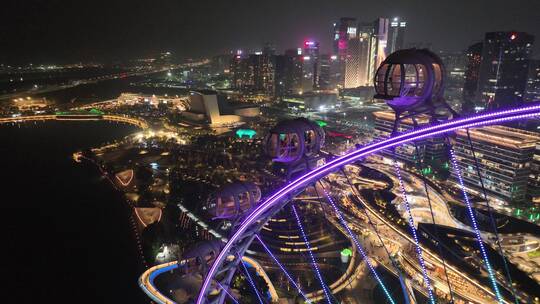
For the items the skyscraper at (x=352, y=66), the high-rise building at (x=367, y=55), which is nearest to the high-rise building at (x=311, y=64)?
the skyscraper at (x=352, y=66)

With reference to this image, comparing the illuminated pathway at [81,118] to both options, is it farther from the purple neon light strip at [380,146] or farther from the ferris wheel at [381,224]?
the purple neon light strip at [380,146]

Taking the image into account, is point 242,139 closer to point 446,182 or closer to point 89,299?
point 446,182

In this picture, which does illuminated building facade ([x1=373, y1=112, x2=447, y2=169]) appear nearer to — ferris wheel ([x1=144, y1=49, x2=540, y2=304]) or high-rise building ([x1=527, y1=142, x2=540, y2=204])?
ferris wheel ([x1=144, y1=49, x2=540, y2=304])

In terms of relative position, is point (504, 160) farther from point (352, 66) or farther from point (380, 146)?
point (352, 66)

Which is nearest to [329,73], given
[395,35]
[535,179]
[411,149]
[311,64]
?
[311,64]

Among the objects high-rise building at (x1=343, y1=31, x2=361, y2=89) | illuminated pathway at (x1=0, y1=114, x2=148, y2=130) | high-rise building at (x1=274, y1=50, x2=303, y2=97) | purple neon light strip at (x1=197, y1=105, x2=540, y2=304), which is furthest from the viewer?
high-rise building at (x1=343, y1=31, x2=361, y2=89)

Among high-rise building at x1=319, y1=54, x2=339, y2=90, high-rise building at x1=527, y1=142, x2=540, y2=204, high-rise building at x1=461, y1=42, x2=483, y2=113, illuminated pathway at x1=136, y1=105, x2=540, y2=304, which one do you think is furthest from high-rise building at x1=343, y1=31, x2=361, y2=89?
illuminated pathway at x1=136, y1=105, x2=540, y2=304
